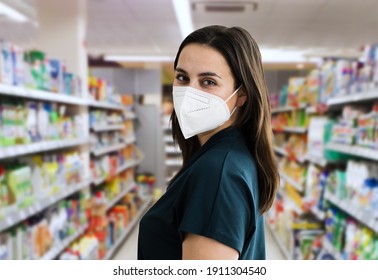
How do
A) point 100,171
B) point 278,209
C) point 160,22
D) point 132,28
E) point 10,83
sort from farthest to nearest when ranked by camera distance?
1. point 132,28
2. point 160,22
3. point 278,209
4. point 100,171
5. point 10,83

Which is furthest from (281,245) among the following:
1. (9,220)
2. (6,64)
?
(6,64)

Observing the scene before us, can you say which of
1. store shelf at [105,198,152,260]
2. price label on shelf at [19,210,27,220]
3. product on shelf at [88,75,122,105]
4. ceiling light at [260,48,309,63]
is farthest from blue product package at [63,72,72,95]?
ceiling light at [260,48,309,63]

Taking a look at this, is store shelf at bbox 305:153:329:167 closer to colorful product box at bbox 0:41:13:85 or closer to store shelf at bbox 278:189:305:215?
store shelf at bbox 278:189:305:215

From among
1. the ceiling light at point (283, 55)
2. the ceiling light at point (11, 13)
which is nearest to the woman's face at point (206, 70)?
the ceiling light at point (11, 13)

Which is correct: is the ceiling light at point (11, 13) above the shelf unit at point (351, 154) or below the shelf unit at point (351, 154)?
above

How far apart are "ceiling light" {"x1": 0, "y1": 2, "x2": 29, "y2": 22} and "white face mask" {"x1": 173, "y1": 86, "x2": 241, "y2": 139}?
5.67m

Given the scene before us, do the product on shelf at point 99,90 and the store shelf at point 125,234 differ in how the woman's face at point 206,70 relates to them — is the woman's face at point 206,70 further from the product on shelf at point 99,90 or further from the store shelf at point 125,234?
the store shelf at point 125,234

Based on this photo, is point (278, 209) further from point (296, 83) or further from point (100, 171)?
point (100, 171)

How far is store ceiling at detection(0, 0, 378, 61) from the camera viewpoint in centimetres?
562

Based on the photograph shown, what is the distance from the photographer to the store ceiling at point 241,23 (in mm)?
5617

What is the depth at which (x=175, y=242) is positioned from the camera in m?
0.86

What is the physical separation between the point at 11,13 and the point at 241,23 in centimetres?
414
